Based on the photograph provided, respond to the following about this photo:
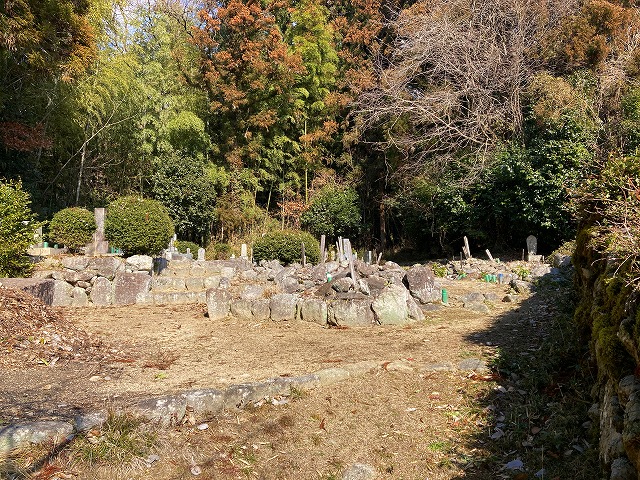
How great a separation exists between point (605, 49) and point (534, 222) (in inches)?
193

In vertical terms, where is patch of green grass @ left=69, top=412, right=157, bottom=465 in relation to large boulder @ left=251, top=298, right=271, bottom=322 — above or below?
below

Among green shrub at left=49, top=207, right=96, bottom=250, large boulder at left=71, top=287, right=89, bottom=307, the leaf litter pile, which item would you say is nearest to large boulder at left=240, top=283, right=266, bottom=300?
the leaf litter pile

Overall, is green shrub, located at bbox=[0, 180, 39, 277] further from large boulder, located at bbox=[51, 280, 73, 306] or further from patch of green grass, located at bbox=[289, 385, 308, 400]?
patch of green grass, located at bbox=[289, 385, 308, 400]

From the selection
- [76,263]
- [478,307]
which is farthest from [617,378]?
[76,263]

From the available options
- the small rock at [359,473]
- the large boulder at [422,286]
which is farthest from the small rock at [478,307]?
the small rock at [359,473]

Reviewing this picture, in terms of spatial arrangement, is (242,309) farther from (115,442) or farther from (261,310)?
(115,442)

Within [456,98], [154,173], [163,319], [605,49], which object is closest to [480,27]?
[456,98]

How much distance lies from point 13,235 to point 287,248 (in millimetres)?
7198

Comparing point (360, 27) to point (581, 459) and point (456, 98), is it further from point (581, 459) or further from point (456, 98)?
point (581, 459)

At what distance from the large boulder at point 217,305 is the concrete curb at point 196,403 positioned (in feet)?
11.2

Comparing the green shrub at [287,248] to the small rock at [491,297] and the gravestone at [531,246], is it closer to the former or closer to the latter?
the gravestone at [531,246]

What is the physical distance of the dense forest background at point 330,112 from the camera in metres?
13.0

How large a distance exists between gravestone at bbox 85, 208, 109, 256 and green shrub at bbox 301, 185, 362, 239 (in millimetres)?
8104

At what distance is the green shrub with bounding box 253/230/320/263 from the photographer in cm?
1406
